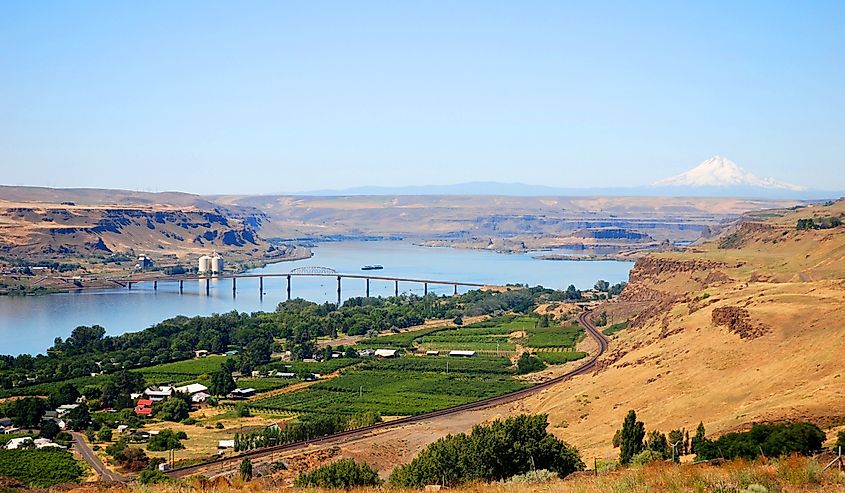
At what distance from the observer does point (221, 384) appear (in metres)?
40.3

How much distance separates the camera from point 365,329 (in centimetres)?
6122

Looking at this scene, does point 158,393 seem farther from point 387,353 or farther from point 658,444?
point 658,444

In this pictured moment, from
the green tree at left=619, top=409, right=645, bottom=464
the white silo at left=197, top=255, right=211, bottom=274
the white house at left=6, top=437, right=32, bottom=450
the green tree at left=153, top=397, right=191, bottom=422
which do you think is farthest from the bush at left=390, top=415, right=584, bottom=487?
the white silo at left=197, top=255, right=211, bottom=274

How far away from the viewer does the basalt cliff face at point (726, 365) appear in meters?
22.4

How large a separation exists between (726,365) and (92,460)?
1953 centimetres

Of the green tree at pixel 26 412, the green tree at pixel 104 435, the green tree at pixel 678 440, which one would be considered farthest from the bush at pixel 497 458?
the green tree at pixel 26 412

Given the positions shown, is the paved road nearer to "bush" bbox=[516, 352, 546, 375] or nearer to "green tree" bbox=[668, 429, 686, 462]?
"green tree" bbox=[668, 429, 686, 462]

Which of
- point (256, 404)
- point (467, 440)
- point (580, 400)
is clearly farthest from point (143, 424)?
point (467, 440)

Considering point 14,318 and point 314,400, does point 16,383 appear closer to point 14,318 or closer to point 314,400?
point 314,400

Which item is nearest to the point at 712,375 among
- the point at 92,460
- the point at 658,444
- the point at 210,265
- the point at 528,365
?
the point at 658,444

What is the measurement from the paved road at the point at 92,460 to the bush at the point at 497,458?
1017 cm

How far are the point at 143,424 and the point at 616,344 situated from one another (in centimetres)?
2238

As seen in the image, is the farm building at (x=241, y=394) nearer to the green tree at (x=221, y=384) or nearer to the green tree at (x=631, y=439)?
the green tree at (x=221, y=384)

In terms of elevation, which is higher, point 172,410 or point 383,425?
point 383,425
